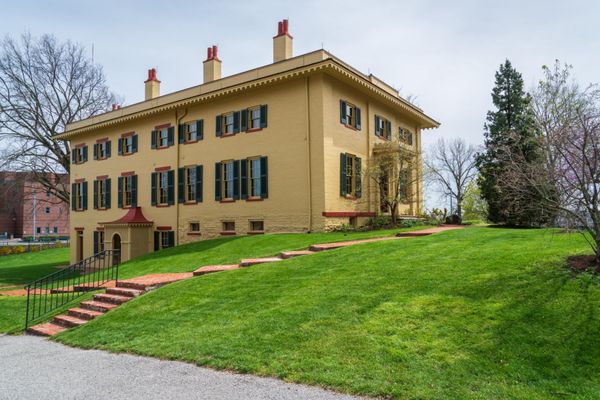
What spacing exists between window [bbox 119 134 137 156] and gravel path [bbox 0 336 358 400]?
760 inches

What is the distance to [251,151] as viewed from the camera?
19578 millimetres

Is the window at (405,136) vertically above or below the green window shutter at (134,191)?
above

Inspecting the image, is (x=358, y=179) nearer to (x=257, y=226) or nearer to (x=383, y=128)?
(x=383, y=128)

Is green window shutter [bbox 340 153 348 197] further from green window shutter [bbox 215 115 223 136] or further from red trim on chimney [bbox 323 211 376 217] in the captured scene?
green window shutter [bbox 215 115 223 136]

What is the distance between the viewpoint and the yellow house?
17656 millimetres

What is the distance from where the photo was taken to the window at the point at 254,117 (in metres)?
19.5

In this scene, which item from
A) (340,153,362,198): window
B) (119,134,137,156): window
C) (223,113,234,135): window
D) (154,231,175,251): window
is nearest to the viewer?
(340,153,362,198): window

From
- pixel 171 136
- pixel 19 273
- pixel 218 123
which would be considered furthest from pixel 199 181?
pixel 19 273

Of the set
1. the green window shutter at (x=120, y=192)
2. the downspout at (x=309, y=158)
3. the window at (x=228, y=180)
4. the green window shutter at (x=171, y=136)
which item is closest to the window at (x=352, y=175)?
the downspout at (x=309, y=158)

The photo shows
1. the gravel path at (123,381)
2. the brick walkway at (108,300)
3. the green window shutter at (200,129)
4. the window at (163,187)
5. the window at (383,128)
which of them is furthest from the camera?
the window at (163,187)

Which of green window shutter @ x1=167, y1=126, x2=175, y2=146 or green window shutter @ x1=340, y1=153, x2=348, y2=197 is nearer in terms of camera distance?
green window shutter @ x1=340, y1=153, x2=348, y2=197

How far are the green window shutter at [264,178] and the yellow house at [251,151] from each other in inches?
1.8

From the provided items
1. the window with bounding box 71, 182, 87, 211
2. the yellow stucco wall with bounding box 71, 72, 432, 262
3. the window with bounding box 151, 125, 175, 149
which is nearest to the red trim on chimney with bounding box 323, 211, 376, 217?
the yellow stucco wall with bounding box 71, 72, 432, 262

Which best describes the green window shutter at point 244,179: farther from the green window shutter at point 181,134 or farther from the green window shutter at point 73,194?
the green window shutter at point 73,194
